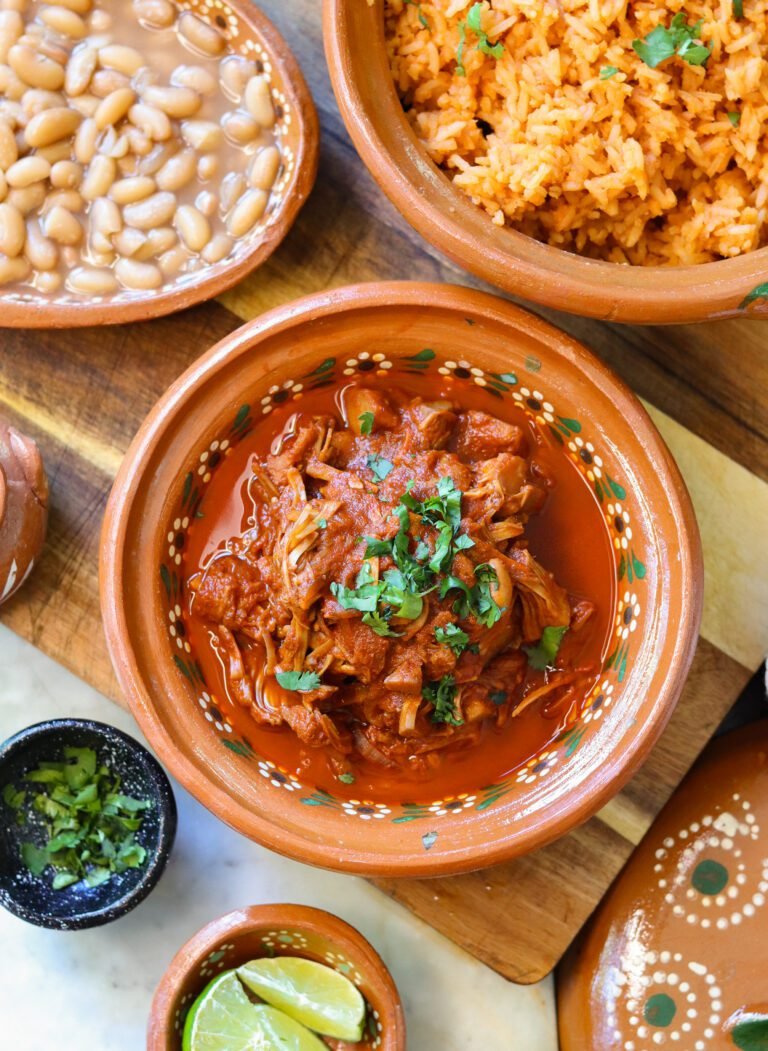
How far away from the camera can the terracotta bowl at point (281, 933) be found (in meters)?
2.23

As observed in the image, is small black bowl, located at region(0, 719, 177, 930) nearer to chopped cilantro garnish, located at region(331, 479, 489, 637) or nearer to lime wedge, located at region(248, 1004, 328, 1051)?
lime wedge, located at region(248, 1004, 328, 1051)

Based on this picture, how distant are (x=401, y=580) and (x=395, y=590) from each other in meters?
0.02

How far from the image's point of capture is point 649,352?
2.42 metres

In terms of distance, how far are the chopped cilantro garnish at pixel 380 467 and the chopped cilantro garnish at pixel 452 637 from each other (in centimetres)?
32

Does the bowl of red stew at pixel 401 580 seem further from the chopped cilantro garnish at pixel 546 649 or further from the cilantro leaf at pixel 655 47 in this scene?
the cilantro leaf at pixel 655 47

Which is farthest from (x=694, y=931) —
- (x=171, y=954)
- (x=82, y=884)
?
(x=82, y=884)

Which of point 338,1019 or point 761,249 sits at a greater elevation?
point 761,249

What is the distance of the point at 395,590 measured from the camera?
199 cm

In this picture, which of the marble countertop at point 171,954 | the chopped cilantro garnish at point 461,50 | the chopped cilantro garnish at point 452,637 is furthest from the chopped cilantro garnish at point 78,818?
the chopped cilantro garnish at point 461,50

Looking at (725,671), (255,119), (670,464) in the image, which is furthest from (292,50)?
(725,671)

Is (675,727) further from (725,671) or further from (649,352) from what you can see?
(649,352)

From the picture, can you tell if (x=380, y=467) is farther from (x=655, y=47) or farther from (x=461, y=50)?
(x=655, y=47)

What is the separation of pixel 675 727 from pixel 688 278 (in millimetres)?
974

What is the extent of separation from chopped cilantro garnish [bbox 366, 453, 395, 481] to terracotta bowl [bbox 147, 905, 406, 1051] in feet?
2.92
